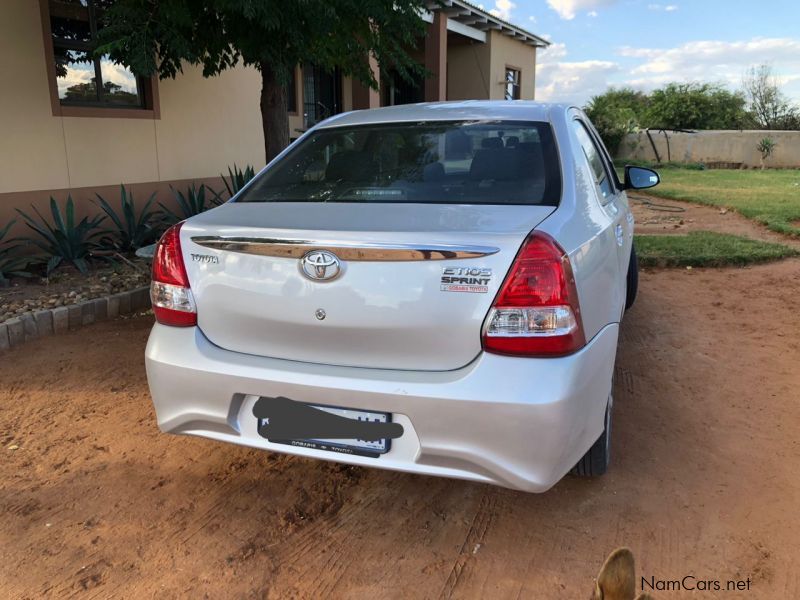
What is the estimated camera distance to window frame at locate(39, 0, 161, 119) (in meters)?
6.56

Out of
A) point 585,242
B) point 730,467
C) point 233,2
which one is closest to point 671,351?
point 730,467

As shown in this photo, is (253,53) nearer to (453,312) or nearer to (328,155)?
(328,155)

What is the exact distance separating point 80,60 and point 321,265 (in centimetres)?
640

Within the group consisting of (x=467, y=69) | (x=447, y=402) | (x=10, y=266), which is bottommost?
(x=10, y=266)

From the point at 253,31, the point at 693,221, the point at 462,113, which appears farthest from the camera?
the point at 693,221

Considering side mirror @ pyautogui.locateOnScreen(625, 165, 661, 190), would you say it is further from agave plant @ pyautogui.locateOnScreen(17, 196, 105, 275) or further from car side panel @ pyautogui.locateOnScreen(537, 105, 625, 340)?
agave plant @ pyautogui.locateOnScreen(17, 196, 105, 275)

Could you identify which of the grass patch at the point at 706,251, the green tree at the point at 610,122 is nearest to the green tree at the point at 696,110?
the green tree at the point at 610,122

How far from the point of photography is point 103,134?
7.31 metres

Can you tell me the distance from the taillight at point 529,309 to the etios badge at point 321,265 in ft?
1.81

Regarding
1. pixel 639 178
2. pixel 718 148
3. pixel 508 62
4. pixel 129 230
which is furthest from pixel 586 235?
pixel 718 148

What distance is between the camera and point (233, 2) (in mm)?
4547

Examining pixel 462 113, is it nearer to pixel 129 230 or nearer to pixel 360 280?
pixel 360 280

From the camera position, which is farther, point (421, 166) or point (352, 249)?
point (421, 166)

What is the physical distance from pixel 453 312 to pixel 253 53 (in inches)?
166
